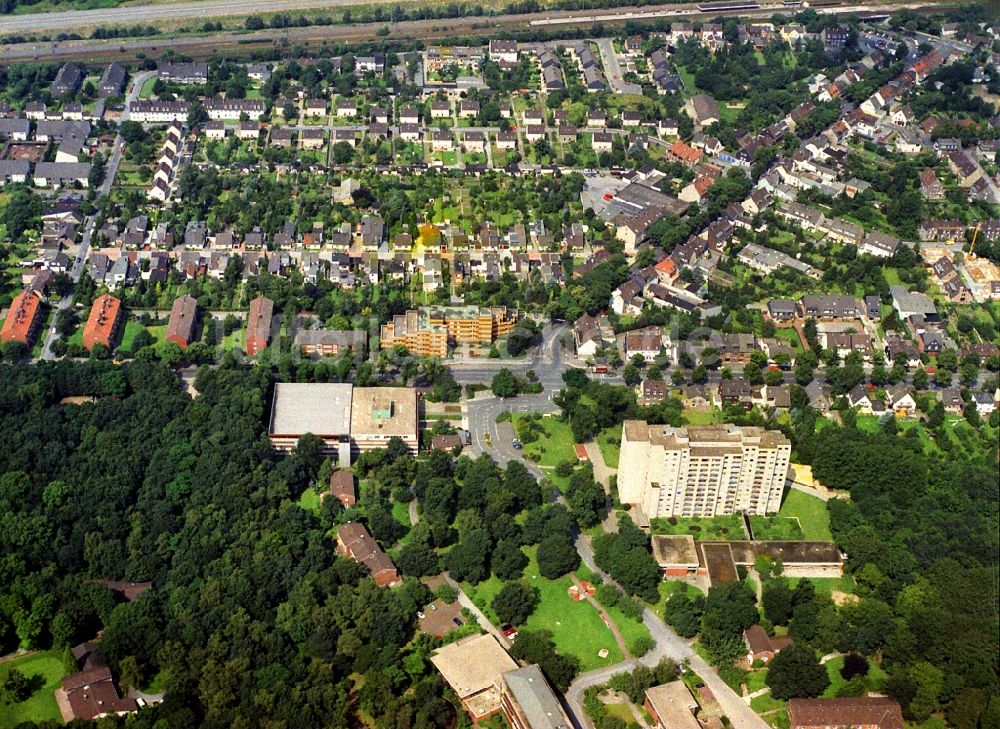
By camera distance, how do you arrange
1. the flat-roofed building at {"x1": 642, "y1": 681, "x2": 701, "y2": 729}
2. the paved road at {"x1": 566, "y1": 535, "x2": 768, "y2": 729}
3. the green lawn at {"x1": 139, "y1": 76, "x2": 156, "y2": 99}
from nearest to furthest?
the flat-roofed building at {"x1": 642, "y1": 681, "x2": 701, "y2": 729} → the paved road at {"x1": 566, "y1": 535, "x2": 768, "y2": 729} → the green lawn at {"x1": 139, "y1": 76, "x2": 156, "y2": 99}

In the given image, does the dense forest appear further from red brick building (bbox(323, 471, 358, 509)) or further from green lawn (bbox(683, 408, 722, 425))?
green lawn (bbox(683, 408, 722, 425))

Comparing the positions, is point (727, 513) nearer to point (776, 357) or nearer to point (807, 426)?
point (807, 426)

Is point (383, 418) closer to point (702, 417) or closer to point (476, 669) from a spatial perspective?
point (476, 669)

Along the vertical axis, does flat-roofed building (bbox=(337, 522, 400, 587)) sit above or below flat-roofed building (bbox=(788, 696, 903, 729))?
above

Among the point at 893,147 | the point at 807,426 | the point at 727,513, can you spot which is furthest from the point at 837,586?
the point at 893,147

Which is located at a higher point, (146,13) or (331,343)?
(146,13)

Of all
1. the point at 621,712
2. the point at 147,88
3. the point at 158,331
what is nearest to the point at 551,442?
the point at 621,712

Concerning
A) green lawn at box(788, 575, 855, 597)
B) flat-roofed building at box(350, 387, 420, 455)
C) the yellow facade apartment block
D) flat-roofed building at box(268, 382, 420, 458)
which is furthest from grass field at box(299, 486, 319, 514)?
green lawn at box(788, 575, 855, 597)
